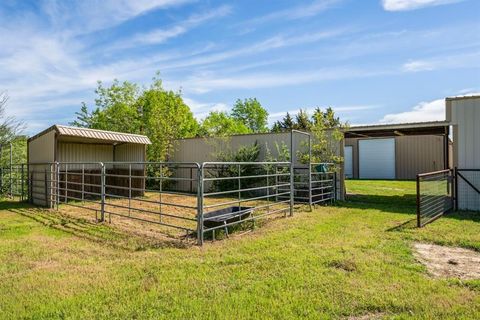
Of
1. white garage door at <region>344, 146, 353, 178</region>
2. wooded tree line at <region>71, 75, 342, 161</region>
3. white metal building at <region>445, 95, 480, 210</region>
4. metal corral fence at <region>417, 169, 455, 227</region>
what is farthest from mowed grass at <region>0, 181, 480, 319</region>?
white garage door at <region>344, 146, 353, 178</region>

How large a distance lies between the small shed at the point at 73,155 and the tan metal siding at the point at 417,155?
1657cm

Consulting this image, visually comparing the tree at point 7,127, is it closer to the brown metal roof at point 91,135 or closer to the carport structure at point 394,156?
the brown metal roof at point 91,135

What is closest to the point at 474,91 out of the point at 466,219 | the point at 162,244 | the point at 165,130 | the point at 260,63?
the point at 466,219

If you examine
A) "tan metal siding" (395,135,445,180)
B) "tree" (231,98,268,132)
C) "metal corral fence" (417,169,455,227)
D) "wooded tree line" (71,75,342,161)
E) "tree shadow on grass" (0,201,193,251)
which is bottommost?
"tree shadow on grass" (0,201,193,251)

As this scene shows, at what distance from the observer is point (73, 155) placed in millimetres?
11625

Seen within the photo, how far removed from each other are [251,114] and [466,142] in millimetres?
36395

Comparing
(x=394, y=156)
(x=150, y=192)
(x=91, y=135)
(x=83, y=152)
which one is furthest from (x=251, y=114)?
(x=91, y=135)

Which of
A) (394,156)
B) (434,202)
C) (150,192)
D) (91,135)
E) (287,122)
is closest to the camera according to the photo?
(434,202)

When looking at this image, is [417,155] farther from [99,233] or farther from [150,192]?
[99,233]

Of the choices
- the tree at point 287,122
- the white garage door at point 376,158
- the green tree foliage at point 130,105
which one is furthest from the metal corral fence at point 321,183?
the tree at point 287,122

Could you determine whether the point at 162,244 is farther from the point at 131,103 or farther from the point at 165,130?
the point at 131,103

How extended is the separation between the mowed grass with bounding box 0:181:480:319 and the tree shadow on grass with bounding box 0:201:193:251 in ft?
0.10

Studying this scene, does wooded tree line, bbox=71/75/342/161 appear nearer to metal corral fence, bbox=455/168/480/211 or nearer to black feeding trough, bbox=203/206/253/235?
metal corral fence, bbox=455/168/480/211

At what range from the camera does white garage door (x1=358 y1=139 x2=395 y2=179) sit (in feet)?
70.9
